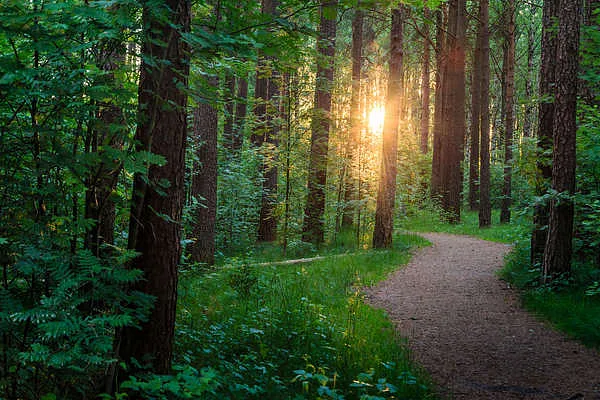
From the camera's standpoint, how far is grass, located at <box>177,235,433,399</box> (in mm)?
4293

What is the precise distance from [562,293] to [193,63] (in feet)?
22.3

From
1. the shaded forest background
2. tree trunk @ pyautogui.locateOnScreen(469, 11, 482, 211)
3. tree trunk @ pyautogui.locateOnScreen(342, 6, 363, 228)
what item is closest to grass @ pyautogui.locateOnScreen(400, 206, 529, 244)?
tree trunk @ pyautogui.locateOnScreen(469, 11, 482, 211)

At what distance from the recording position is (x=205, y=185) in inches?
433

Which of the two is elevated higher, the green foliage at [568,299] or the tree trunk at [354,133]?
the tree trunk at [354,133]

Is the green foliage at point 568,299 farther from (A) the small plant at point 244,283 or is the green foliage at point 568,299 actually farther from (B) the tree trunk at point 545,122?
(A) the small plant at point 244,283

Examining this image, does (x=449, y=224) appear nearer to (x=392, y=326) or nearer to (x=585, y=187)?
(x=585, y=187)

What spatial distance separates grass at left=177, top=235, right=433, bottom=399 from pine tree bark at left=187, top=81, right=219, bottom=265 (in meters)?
2.36

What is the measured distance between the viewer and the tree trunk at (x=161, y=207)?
348 cm

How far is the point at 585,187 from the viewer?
8656 millimetres

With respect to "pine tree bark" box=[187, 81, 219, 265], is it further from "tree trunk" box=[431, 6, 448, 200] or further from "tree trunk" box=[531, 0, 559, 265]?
"tree trunk" box=[431, 6, 448, 200]

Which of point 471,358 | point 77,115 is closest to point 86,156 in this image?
point 77,115

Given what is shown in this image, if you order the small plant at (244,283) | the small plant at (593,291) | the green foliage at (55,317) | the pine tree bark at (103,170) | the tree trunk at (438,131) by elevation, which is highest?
the tree trunk at (438,131)

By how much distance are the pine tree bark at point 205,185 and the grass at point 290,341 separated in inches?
93.0

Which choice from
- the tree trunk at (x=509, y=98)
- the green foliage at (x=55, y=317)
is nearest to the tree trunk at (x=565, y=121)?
the green foliage at (x=55, y=317)
